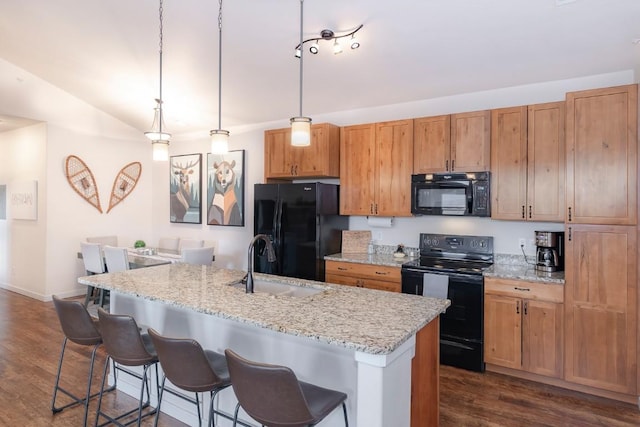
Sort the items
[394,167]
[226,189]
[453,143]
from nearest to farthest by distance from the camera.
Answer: [453,143] → [394,167] → [226,189]

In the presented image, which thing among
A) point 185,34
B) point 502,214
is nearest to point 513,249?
point 502,214

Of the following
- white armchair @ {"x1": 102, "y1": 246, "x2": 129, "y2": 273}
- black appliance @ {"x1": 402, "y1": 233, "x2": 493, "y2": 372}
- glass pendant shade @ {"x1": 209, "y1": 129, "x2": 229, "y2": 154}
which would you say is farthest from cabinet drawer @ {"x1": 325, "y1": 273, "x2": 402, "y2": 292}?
white armchair @ {"x1": 102, "y1": 246, "x2": 129, "y2": 273}

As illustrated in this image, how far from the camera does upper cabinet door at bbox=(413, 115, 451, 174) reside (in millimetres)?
3750

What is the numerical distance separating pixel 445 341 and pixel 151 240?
550 cm

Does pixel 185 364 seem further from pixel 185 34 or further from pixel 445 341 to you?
pixel 185 34

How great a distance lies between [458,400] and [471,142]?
89.0 inches

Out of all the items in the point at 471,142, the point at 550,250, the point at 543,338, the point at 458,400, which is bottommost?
the point at 458,400

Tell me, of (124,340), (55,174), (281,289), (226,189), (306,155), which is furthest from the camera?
(226,189)

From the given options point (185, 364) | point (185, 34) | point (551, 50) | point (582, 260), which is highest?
point (185, 34)

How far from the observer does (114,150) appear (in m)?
6.36

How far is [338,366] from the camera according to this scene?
188 cm

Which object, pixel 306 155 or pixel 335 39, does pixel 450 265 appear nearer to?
pixel 306 155

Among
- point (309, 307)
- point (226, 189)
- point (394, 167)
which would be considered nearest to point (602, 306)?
point (394, 167)

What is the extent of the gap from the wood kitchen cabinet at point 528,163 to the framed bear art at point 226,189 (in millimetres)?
3521
